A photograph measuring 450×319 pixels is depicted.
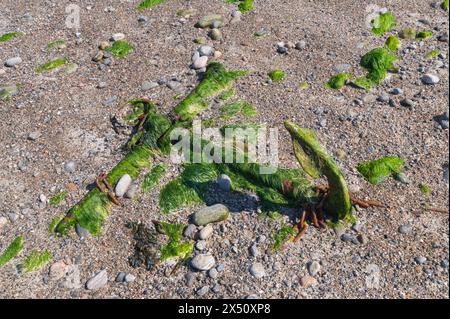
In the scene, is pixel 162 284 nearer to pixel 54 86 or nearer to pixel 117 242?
pixel 117 242

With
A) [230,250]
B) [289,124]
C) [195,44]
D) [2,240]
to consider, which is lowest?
[2,240]

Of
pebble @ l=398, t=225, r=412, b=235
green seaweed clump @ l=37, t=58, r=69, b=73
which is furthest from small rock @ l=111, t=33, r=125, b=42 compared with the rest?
pebble @ l=398, t=225, r=412, b=235

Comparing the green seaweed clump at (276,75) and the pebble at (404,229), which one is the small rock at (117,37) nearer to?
the green seaweed clump at (276,75)

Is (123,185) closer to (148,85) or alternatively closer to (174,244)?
(174,244)

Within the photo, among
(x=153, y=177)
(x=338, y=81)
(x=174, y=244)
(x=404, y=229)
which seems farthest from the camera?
(x=338, y=81)

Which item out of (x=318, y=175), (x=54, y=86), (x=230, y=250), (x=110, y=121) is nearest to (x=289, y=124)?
(x=318, y=175)

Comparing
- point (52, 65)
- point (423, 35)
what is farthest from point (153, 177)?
point (423, 35)
